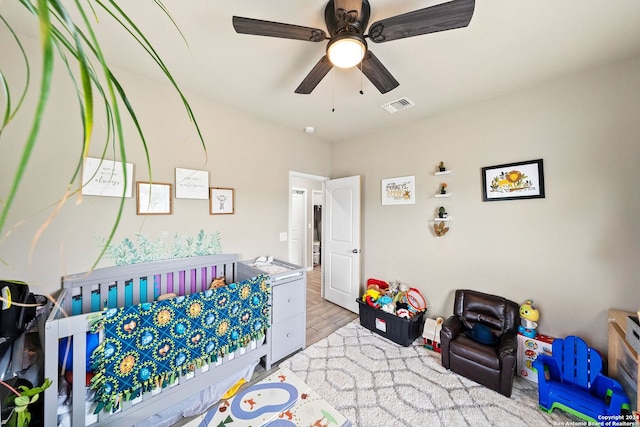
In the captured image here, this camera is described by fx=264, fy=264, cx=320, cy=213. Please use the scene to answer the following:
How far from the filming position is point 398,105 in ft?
8.81

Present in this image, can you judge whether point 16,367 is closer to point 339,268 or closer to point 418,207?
point 339,268

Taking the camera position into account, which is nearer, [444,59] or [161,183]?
[444,59]

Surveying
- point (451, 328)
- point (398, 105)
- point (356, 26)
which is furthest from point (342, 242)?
point (356, 26)

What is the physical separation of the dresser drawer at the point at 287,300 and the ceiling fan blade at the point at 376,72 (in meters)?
1.84

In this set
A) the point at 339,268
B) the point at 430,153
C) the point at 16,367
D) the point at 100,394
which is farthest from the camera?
the point at 339,268

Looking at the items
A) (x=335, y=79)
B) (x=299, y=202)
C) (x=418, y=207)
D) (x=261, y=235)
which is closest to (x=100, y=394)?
(x=261, y=235)

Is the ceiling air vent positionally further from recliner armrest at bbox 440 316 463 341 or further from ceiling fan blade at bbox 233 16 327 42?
recliner armrest at bbox 440 316 463 341

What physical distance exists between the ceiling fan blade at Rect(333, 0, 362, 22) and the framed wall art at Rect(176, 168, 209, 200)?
1.82 meters

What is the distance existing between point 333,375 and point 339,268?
5.22ft

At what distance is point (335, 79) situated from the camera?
7.33 feet

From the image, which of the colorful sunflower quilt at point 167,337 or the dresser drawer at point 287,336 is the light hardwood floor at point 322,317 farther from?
the colorful sunflower quilt at point 167,337

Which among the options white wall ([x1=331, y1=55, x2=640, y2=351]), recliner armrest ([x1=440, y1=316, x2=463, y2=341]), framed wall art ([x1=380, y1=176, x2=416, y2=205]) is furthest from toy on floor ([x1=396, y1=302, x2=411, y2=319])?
framed wall art ([x1=380, y1=176, x2=416, y2=205])

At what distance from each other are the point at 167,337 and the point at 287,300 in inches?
40.1

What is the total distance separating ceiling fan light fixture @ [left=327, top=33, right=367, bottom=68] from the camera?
1457 mm
